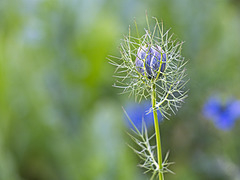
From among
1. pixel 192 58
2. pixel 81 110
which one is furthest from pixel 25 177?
pixel 192 58

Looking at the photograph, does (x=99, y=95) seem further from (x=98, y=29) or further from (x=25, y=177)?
(x=25, y=177)

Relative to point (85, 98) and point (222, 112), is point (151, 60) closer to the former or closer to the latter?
point (222, 112)

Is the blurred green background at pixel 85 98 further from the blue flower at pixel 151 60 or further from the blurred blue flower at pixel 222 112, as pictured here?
the blue flower at pixel 151 60

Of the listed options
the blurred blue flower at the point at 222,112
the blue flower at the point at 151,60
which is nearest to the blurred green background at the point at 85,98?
the blurred blue flower at the point at 222,112

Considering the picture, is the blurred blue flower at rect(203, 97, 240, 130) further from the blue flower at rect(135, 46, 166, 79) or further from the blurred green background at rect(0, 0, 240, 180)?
the blue flower at rect(135, 46, 166, 79)

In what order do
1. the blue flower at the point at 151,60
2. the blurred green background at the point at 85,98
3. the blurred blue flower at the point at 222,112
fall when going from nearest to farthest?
1. the blue flower at the point at 151,60
2. the blurred blue flower at the point at 222,112
3. the blurred green background at the point at 85,98

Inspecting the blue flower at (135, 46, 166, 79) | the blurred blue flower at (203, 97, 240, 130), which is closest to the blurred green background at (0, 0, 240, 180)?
the blurred blue flower at (203, 97, 240, 130)
